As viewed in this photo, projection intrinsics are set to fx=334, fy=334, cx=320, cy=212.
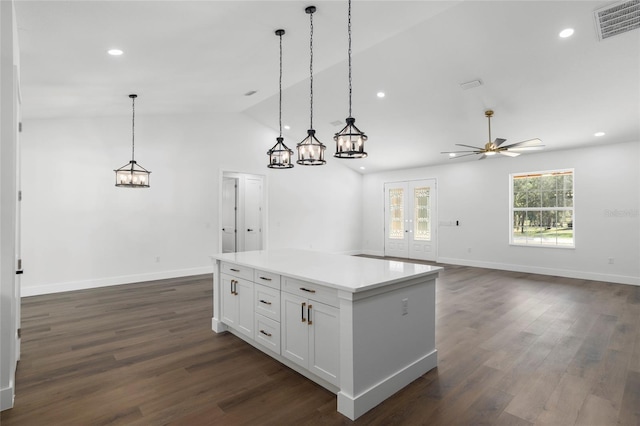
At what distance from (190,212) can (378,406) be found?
560 centimetres

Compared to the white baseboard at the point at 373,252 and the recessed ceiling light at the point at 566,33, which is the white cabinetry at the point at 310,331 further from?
the white baseboard at the point at 373,252

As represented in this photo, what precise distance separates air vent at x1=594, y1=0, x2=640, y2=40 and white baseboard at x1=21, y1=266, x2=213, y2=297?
276 inches

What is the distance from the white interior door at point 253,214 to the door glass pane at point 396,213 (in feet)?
12.9

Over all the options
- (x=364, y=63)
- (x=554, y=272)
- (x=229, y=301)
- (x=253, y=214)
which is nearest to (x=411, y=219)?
(x=554, y=272)

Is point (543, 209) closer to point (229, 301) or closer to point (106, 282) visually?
point (229, 301)

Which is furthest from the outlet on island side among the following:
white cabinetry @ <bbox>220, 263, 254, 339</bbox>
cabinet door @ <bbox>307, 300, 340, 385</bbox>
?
white cabinetry @ <bbox>220, 263, 254, 339</bbox>

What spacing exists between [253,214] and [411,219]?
433 centimetres

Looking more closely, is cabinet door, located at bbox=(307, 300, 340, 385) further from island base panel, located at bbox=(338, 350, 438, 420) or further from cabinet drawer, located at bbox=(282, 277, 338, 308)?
island base panel, located at bbox=(338, 350, 438, 420)

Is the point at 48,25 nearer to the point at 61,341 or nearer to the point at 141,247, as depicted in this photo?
the point at 61,341

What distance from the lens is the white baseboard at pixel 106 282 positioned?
17.1ft

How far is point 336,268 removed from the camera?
273 cm

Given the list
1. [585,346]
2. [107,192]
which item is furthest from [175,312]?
[585,346]

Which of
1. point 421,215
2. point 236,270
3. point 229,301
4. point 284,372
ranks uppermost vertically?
point 421,215

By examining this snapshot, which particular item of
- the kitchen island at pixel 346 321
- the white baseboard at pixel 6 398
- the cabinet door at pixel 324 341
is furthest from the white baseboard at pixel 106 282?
the cabinet door at pixel 324 341
